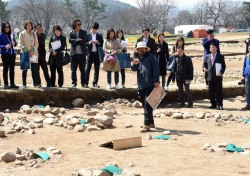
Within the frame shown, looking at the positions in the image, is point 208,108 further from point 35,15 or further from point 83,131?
point 35,15

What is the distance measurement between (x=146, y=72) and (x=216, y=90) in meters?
3.75

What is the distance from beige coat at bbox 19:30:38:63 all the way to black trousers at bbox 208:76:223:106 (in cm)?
483

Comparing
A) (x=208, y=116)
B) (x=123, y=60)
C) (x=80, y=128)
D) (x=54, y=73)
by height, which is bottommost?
(x=208, y=116)

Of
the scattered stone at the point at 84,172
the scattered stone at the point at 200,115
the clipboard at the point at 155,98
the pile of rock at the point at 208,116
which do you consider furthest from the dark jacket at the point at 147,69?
the scattered stone at the point at 84,172

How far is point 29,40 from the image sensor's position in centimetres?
1217

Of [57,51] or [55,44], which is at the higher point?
[55,44]

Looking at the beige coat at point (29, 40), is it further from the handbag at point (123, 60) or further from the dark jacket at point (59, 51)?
the handbag at point (123, 60)

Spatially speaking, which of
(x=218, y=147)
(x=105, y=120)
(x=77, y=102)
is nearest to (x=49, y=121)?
(x=105, y=120)

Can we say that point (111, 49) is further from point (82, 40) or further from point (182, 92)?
point (182, 92)

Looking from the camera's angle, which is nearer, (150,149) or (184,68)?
(150,149)

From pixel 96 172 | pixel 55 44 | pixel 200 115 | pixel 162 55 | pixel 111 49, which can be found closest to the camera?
pixel 96 172

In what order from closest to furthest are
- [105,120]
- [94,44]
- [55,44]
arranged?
[105,120], [55,44], [94,44]

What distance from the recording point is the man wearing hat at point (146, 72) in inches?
366

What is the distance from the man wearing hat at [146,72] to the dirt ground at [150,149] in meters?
0.38
